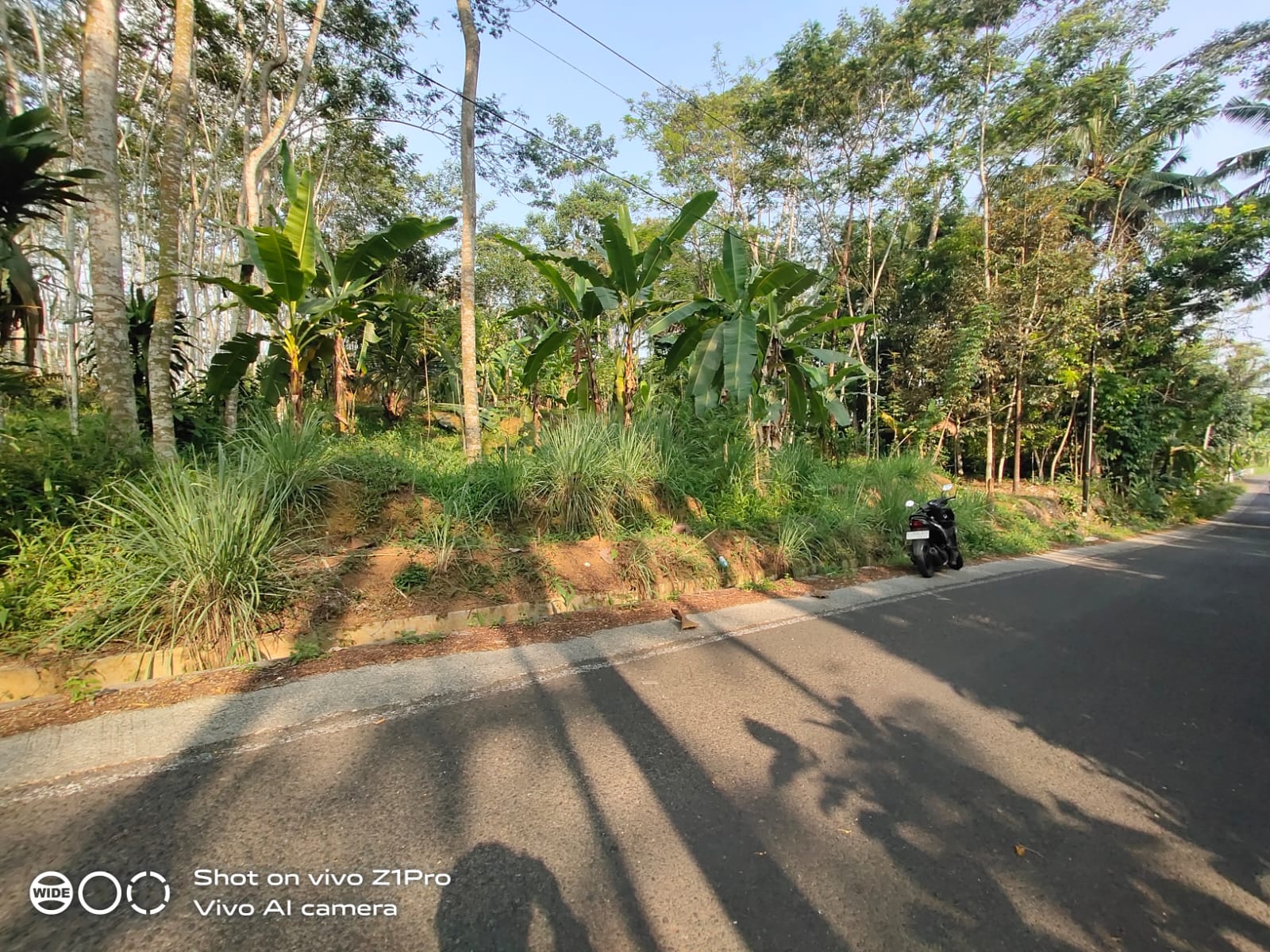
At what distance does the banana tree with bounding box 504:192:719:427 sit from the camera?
687 centimetres

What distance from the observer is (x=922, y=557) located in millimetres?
7469

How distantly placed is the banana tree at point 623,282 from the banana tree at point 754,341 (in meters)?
0.50

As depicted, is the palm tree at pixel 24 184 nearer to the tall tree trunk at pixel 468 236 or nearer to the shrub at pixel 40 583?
the shrub at pixel 40 583

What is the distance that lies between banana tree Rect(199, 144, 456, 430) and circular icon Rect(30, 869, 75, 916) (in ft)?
15.6

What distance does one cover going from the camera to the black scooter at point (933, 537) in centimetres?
751

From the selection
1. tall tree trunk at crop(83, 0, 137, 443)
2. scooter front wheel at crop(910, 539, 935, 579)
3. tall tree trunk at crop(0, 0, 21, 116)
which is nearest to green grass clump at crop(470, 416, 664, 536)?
tall tree trunk at crop(83, 0, 137, 443)

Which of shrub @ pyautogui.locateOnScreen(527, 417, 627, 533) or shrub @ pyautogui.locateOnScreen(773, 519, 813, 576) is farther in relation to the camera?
shrub @ pyautogui.locateOnScreen(773, 519, 813, 576)

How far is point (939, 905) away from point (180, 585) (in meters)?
4.51

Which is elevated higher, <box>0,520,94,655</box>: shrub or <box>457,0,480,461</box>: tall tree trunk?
<box>457,0,480,461</box>: tall tree trunk

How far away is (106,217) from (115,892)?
536cm

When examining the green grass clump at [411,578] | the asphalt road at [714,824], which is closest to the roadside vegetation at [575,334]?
the green grass clump at [411,578]

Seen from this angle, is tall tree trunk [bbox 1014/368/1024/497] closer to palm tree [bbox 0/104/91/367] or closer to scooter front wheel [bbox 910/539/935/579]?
scooter front wheel [bbox 910/539/935/579]

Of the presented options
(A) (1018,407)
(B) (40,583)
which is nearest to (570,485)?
(B) (40,583)

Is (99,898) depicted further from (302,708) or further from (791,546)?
(791,546)
